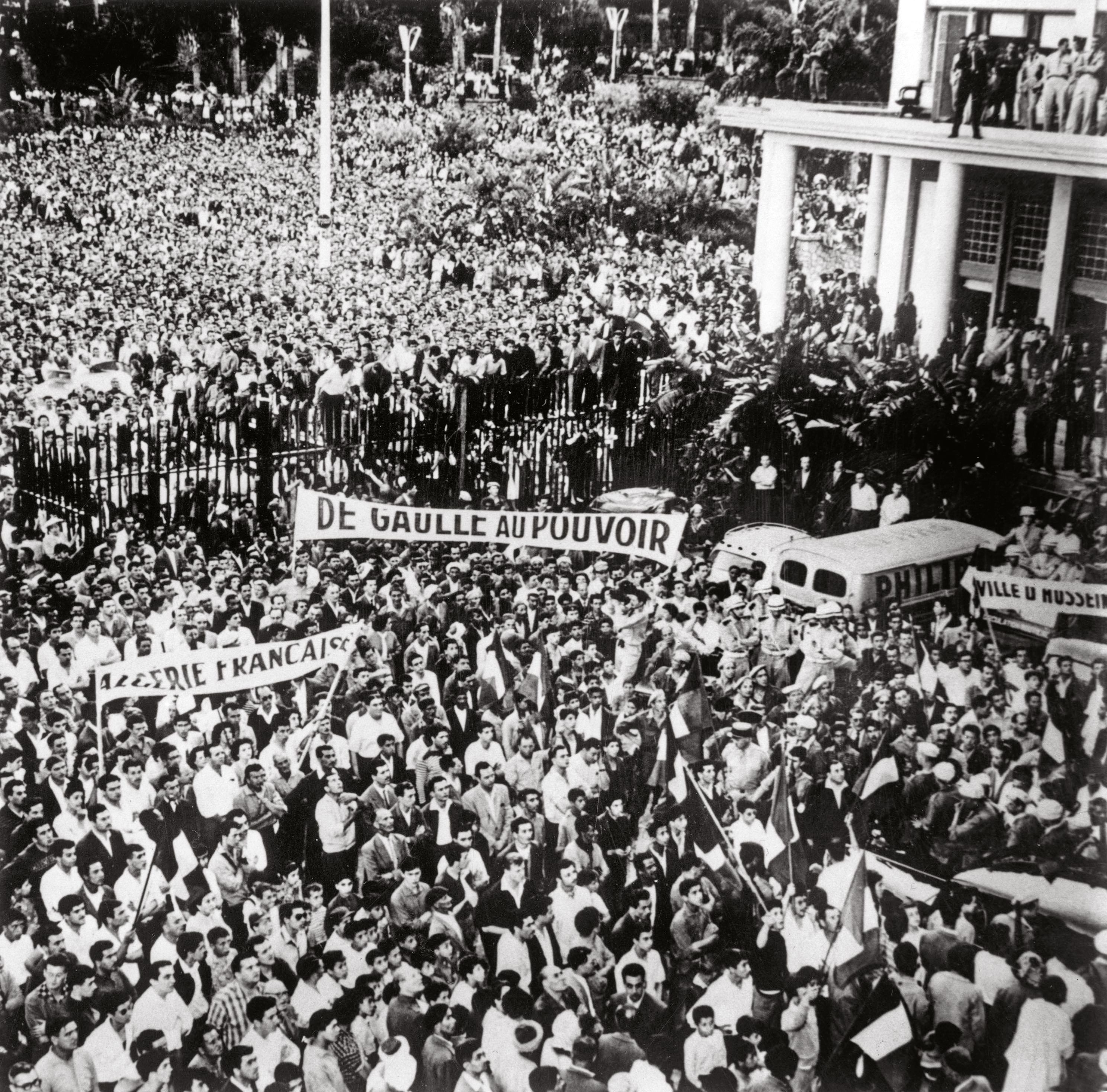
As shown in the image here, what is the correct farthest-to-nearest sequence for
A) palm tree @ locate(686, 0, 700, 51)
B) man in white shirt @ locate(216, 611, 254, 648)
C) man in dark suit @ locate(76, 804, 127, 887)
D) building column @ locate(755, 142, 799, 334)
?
man in white shirt @ locate(216, 611, 254, 648) → building column @ locate(755, 142, 799, 334) → man in dark suit @ locate(76, 804, 127, 887) → palm tree @ locate(686, 0, 700, 51)

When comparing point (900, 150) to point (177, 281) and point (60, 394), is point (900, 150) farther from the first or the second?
point (60, 394)

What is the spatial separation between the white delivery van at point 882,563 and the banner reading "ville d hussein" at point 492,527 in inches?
26.0

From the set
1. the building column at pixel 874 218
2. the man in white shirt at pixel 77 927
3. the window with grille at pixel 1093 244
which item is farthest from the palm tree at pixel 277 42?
the man in white shirt at pixel 77 927

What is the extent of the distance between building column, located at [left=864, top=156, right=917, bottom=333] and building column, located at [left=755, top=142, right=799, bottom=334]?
1.39 feet

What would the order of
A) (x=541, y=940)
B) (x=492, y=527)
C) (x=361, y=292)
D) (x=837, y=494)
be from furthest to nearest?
(x=361, y=292), (x=492, y=527), (x=837, y=494), (x=541, y=940)

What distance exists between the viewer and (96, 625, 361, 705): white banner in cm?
662

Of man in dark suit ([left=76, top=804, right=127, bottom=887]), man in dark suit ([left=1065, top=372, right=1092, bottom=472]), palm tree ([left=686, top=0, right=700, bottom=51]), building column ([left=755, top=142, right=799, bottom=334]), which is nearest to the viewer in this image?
palm tree ([left=686, top=0, right=700, bottom=51])

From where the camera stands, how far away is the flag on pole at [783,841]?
618 cm

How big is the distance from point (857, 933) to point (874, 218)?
365cm

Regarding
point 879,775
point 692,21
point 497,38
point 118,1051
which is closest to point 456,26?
point 497,38

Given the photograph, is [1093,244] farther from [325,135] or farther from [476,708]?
[325,135]

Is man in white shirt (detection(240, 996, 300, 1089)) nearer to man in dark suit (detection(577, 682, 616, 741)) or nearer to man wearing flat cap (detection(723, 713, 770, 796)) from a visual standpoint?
man in dark suit (detection(577, 682, 616, 741))

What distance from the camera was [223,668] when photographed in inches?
263

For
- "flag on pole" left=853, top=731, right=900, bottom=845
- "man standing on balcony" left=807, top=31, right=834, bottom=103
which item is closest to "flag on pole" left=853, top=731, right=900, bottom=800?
"flag on pole" left=853, top=731, right=900, bottom=845
